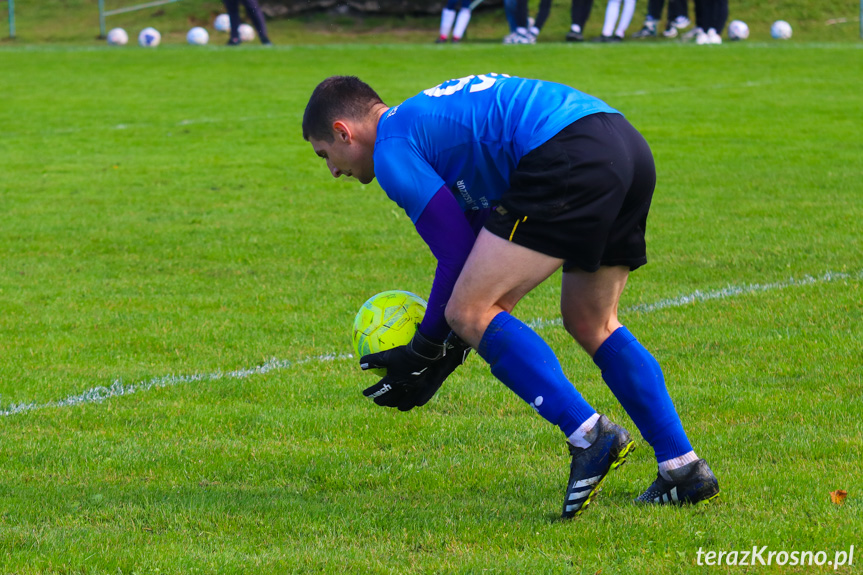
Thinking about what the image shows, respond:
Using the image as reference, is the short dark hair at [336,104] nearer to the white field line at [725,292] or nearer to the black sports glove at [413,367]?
the black sports glove at [413,367]

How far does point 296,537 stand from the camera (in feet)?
12.2

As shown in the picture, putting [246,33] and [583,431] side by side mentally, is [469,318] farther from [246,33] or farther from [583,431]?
[246,33]

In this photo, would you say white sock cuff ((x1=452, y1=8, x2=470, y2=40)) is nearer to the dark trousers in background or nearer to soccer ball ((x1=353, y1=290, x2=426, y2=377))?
the dark trousers in background

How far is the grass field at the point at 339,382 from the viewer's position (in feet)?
12.0

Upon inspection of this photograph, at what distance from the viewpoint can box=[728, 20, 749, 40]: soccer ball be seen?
26.6 m

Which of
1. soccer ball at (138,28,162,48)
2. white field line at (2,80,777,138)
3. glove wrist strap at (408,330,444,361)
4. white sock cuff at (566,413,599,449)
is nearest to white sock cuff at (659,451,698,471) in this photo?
white sock cuff at (566,413,599,449)

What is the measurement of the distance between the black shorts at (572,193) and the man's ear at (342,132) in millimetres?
610

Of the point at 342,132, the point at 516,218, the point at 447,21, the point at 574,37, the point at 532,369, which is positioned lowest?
the point at 447,21

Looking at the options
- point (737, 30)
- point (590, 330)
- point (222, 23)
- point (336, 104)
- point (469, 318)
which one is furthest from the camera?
point (222, 23)

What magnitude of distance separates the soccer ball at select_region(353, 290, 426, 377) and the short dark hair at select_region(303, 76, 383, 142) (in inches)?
29.0

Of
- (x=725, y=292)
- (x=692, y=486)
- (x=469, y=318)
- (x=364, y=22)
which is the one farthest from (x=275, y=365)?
(x=364, y=22)

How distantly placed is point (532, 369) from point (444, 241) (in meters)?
0.53

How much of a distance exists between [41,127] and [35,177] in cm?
407

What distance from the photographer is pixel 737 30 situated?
26.7m
